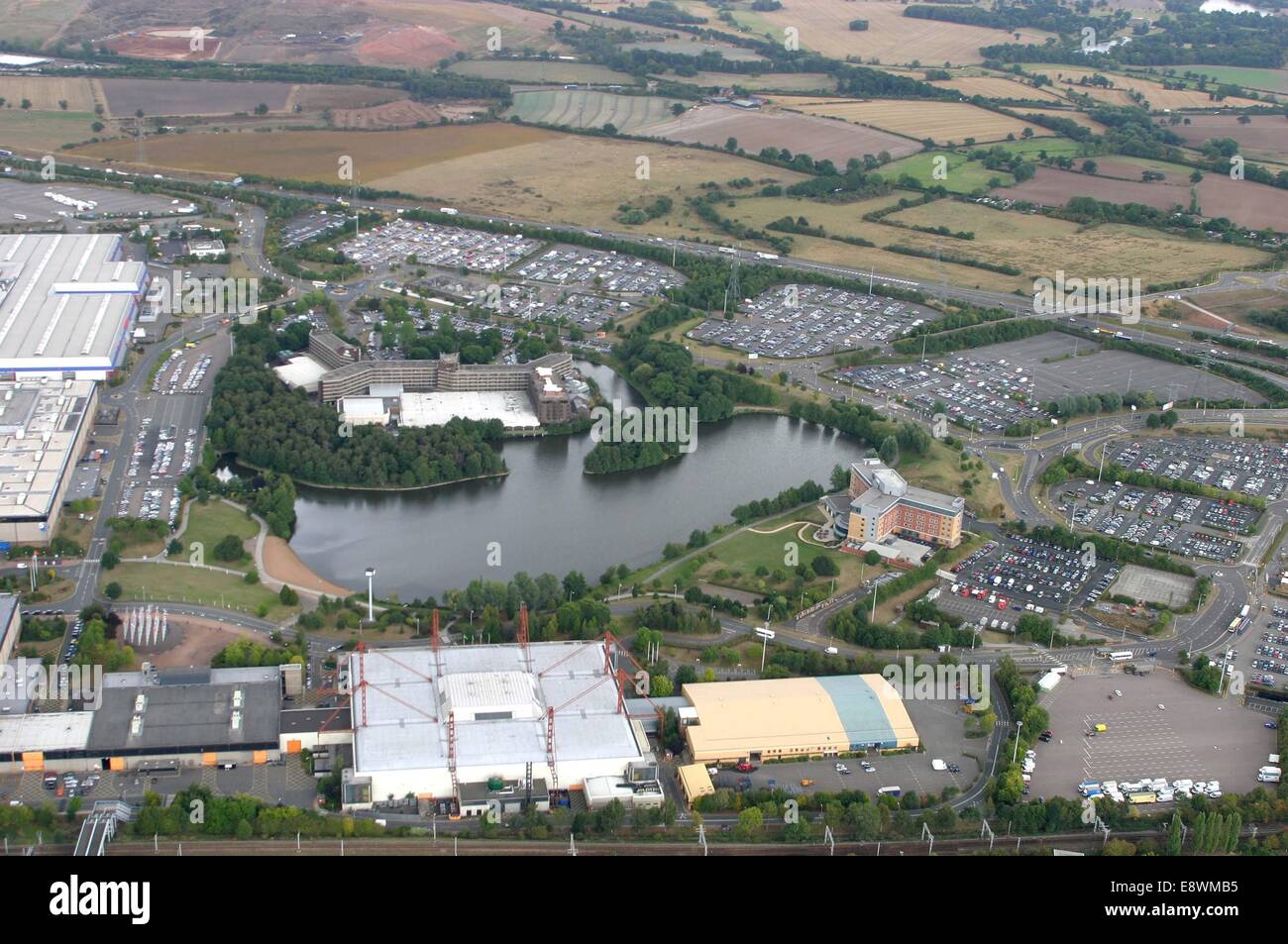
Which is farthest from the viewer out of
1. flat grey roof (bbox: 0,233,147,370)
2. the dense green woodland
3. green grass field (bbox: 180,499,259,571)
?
flat grey roof (bbox: 0,233,147,370)

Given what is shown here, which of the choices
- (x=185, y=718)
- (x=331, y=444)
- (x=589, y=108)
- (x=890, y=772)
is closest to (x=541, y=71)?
(x=589, y=108)

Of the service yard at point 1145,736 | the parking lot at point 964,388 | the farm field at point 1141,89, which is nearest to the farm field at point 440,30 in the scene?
the farm field at point 1141,89

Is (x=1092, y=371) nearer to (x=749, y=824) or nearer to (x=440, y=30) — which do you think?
(x=749, y=824)

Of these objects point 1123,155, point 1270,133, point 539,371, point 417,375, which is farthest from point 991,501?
point 1270,133

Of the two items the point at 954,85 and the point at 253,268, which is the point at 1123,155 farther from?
the point at 253,268

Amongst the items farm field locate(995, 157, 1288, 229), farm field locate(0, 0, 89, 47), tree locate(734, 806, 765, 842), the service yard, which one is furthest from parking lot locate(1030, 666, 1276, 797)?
farm field locate(0, 0, 89, 47)

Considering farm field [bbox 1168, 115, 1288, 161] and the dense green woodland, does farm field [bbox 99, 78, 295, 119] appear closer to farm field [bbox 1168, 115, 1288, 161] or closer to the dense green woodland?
the dense green woodland
